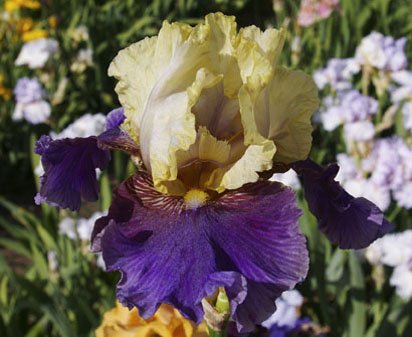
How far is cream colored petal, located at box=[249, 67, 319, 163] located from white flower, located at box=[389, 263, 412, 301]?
3.51 feet

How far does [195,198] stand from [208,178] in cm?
3

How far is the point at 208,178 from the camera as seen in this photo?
87 cm

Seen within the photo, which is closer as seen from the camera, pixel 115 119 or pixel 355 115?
pixel 115 119

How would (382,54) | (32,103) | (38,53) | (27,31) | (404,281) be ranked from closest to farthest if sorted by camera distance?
(404,281) < (382,54) < (32,103) < (38,53) < (27,31)

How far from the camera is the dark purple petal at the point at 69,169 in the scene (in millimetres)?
885

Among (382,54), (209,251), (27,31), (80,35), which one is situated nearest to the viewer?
(209,251)

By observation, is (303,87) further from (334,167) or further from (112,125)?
(112,125)

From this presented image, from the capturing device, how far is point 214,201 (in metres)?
0.84

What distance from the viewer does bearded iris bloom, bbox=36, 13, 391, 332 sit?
0.74 meters

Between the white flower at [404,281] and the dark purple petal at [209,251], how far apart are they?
1.12m

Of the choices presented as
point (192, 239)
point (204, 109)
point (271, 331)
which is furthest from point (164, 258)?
point (271, 331)

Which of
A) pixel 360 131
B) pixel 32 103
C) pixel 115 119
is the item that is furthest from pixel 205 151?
pixel 32 103

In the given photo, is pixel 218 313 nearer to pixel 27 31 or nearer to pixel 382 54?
pixel 382 54

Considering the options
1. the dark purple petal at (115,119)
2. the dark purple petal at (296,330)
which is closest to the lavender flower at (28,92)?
the dark purple petal at (296,330)
